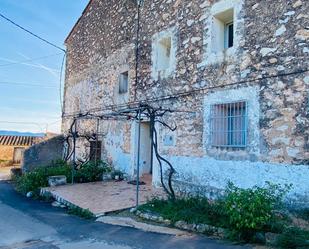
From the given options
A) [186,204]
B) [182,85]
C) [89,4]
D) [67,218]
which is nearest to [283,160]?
[186,204]

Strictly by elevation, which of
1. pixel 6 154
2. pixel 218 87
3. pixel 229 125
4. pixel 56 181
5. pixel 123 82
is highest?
pixel 123 82

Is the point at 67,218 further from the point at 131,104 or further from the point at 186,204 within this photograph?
the point at 131,104

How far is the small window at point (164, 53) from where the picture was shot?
9930 millimetres

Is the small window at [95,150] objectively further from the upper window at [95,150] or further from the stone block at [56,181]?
the stone block at [56,181]

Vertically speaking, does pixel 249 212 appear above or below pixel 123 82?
below

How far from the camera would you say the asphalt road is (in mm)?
5022

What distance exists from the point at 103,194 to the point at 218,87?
429 centimetres

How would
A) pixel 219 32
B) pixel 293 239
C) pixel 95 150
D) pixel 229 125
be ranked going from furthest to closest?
pixel 95 150 < pixel 219 32 < pixel 229 125 < pixel 293 239

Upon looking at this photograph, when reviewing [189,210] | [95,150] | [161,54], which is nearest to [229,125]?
[189,210]

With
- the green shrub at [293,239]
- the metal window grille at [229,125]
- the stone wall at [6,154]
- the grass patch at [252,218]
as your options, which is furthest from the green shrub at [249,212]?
the stone wall at [6,154]

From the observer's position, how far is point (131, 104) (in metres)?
11.0

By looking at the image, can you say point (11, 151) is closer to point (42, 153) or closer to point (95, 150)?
point (42, 153)

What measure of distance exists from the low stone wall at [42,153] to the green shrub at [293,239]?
37.6ft

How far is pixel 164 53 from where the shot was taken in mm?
10117
